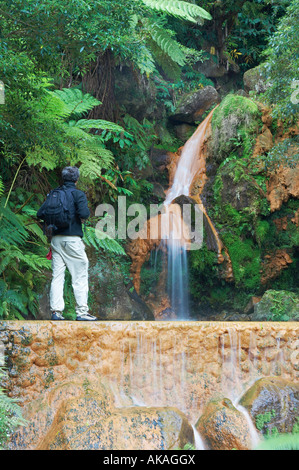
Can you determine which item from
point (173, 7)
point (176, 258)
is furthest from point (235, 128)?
point (176, 258)

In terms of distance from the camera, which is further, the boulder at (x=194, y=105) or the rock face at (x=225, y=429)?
the boulder at (x=194, y=105)

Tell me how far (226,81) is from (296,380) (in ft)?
44.6

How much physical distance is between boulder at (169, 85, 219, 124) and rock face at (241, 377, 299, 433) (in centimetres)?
1067

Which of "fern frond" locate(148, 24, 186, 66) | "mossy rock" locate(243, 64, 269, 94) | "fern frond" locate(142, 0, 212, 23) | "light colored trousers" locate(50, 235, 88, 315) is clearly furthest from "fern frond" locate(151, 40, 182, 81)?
"light colored trousers" locate(50, 235, 88, 315)

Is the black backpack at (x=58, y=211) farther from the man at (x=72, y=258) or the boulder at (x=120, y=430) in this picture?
the boulder at (x=120, y=430)

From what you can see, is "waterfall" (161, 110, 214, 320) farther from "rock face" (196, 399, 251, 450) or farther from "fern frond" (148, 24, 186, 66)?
"rock face" (196, 399, 251, 450)

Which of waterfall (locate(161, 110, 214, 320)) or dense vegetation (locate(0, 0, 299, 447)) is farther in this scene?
waterfall (locate(161, 110, 214, 320))

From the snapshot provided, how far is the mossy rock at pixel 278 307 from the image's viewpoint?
8302 mm

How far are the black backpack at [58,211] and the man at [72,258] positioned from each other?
1.2 inches

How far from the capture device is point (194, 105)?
546 inches

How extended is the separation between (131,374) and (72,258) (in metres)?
1.48

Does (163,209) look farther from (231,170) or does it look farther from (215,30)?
(215,30)

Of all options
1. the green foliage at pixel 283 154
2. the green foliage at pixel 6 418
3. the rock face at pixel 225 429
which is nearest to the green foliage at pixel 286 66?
the green foliage at pixel 283 154

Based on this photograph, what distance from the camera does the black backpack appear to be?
481cm
